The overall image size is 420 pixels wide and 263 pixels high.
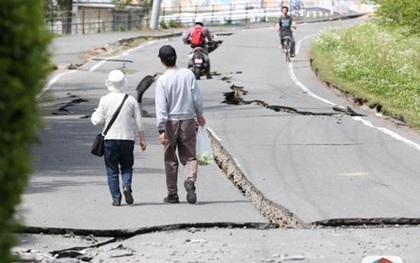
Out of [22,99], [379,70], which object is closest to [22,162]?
[22,99]

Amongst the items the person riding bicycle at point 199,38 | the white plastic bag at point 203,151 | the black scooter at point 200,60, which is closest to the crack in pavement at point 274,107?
the black scooter at point 200,60

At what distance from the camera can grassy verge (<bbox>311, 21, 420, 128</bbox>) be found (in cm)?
2119

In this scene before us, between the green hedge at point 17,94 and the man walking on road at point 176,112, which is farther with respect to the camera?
the man walking on road at point 176,112

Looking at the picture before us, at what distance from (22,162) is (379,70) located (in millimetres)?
23672

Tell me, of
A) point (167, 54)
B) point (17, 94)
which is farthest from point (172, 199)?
point (17, 94)

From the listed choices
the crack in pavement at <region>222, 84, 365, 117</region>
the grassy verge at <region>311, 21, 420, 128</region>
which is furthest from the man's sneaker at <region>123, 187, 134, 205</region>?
the crack in pavement at <region>222, 84, 365, 117</region>

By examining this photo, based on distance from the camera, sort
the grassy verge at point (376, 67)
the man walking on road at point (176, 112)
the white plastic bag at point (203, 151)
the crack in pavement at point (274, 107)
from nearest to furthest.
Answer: the man walking on road at point (176, 112), the white plastic bag at point (203, 151), the crack in pavement at point (274, 107), the grassy verge at point (376, 67)

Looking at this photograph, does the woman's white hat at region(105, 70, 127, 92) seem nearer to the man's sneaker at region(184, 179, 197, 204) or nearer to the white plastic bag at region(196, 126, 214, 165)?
the white plastic bag at region(196, 126, 214, 165)

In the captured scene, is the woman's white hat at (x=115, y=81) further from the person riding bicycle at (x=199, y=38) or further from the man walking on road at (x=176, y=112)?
the person riding bicycle at (x=199, y=38)

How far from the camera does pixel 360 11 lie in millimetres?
78625

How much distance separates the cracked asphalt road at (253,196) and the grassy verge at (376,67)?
92 cm

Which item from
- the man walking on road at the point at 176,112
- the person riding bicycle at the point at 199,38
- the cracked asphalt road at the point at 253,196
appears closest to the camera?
the cracked asphalt road at the point at 253,196

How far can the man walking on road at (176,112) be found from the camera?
11.2m

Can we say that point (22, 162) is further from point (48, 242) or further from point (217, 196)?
point (217, 196)
